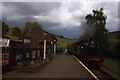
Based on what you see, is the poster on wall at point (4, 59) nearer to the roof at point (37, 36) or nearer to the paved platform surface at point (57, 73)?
the paved platform surface at point (57, 73)

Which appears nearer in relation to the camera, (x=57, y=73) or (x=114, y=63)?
(x=114, y=63)

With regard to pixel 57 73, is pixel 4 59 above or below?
above

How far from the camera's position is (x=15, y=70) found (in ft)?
30.9

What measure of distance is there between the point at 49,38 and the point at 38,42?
12.4 feet

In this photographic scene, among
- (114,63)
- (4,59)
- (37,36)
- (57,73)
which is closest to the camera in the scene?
(114,63)

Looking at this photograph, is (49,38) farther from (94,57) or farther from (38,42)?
(94,57)

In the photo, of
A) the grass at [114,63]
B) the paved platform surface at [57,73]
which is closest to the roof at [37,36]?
the paved platform surface at [57,73]

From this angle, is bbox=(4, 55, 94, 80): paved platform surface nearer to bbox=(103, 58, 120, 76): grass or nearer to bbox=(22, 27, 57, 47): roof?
bbox=(103, 58, 120, 76): grass

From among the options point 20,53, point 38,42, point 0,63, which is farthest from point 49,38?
point 0,63

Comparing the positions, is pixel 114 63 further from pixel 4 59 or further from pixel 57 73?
pixel 4 59

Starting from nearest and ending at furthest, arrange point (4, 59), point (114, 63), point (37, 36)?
point (114, 63), point (4, 59), point (37, 36)

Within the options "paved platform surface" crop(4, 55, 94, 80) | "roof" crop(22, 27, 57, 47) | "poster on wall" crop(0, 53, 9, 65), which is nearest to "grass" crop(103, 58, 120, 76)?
"paved platform surface" crop(4, 55, 94, 80)

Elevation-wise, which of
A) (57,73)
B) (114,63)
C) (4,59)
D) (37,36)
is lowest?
(57,73)

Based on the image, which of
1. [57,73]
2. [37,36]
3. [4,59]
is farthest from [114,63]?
[37,36]
